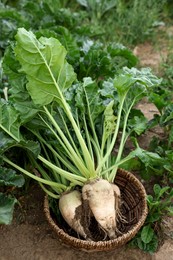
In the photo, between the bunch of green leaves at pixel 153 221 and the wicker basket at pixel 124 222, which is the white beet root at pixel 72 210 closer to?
the wicker basket at pixel 124 222

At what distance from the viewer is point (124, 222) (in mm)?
2475

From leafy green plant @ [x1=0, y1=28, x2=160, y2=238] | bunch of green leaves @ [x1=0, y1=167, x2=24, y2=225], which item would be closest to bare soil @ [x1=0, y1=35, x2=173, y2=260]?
leafy green plant @ [x1=0, y1=28, x2=160, y2=238]

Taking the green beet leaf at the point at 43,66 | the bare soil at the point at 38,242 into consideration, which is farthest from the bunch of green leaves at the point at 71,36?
the bare soil at the point at 38,242

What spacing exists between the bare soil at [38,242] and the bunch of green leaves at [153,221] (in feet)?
0.15

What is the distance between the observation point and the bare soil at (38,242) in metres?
2.48

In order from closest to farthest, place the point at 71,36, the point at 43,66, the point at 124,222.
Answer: the point at 43,66, the point at 124,222, the point at 71,36

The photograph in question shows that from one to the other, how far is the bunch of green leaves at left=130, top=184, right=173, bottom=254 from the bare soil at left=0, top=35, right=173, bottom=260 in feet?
0.15

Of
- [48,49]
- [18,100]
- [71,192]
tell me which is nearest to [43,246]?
[71,192]

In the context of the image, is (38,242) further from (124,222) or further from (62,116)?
(62,116)

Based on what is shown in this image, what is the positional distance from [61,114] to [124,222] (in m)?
0.75

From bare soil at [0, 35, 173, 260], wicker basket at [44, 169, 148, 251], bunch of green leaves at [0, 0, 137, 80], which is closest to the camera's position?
wicker basket at [44, 169, 148, 251]

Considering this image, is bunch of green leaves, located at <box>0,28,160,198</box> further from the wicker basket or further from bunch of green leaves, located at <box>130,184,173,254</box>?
bunch of green leaves, located at <box>130,184,173,254</box>

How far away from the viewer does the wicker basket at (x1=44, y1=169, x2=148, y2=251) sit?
88.8 inches

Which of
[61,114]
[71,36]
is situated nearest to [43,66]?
[61,114]
